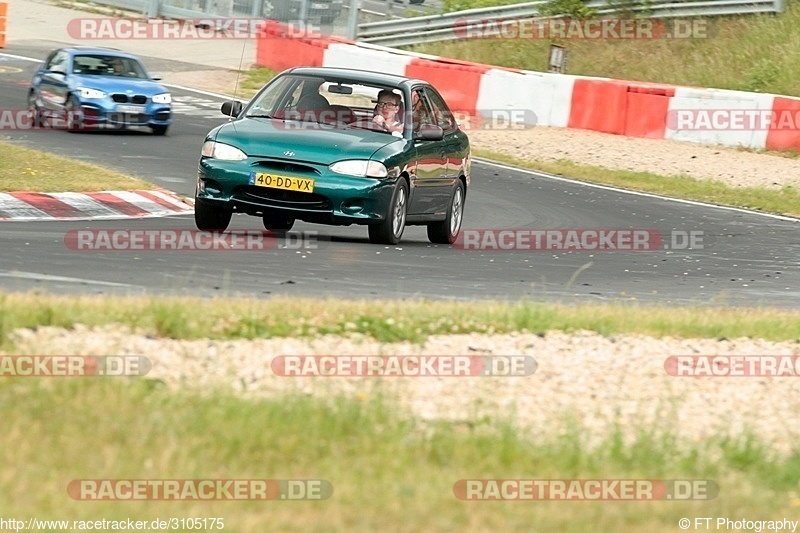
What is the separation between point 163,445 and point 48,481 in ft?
1.83

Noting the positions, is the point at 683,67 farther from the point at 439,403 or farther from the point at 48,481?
the point at 48,481

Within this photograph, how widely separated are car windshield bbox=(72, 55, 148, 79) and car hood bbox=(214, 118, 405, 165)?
1051 cm

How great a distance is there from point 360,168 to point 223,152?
116cm

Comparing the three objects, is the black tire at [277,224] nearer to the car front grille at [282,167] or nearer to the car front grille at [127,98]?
the car front grille at [282,167]

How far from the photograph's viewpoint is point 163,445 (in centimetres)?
572

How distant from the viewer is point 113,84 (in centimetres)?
2252

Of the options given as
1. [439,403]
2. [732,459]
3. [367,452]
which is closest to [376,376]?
[439,403]

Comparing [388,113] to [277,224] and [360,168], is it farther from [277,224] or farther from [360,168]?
[277,224]

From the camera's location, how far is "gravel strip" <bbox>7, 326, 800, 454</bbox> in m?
6.68

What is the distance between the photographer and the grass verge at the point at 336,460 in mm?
5168

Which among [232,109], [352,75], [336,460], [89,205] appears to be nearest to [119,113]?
[89,205]

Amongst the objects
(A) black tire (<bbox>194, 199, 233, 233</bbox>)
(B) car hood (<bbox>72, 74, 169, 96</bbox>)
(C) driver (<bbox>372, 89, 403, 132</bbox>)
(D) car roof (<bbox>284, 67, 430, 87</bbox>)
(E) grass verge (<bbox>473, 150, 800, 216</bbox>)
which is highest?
(D) car roof (<bbox>284, 67, 430, 87</bbox>)

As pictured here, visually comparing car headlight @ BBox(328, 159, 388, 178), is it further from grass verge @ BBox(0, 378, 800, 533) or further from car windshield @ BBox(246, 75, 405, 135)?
grass verge @ BBox(0, 378, 800, 533)

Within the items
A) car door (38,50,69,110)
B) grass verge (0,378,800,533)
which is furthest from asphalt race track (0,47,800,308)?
grass verge (0,378,800,533)
